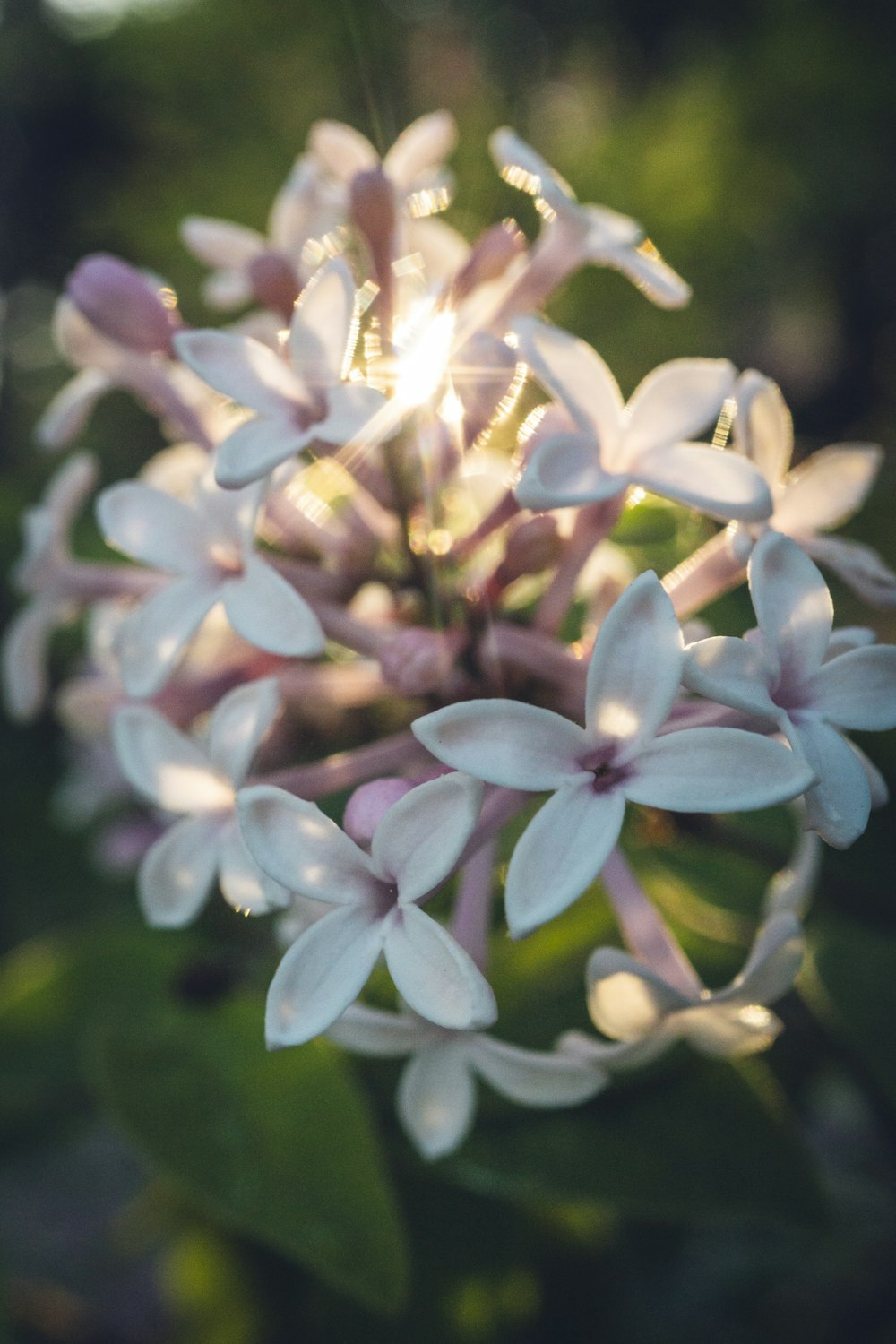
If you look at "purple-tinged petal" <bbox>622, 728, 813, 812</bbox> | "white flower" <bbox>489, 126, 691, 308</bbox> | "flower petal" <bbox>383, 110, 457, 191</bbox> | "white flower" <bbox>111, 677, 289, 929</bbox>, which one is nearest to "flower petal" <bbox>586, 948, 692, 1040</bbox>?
"purple-tinged petal" <bbox>622, 728, 813, 812</bbox>

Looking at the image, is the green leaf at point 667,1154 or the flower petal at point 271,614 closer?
the flower petal at point 271,614

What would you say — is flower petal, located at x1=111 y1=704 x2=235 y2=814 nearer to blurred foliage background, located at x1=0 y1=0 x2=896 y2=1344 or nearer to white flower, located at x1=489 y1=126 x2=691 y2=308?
blurred foliage background, located at x1=0 y1=0 x2=896 y2=1344

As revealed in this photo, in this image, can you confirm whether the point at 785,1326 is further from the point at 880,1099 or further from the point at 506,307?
the point at 506,307

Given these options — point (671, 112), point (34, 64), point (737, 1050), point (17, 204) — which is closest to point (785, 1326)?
point (737, 1050)

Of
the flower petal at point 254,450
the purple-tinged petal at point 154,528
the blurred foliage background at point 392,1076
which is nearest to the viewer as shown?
the flower petal at point 254,450

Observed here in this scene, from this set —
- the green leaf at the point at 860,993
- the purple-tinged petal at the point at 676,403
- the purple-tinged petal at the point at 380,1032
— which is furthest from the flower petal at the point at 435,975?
the green leaf at the point at 860,993

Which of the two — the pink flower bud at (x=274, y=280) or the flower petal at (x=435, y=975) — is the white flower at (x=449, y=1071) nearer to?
the flower petal at (x=435, y=975)

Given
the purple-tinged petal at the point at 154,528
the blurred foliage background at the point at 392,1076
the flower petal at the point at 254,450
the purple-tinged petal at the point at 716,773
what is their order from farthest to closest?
the blurred foliage background at the point at 392,1076
the purple-tinged petal at the point at 154,528
the flower petal at the point at 254,450
the purple-tinged petal at the point at 716,773
